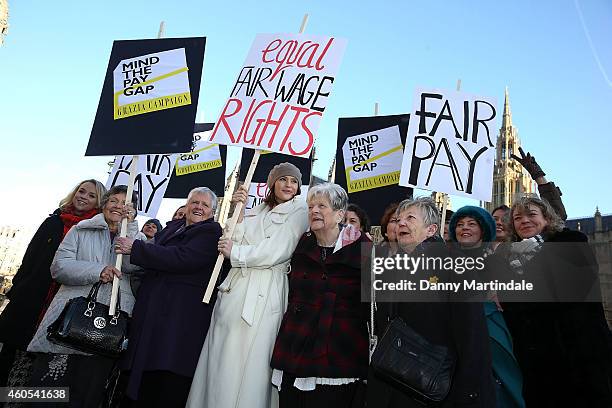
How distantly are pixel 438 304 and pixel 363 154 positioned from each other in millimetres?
4459

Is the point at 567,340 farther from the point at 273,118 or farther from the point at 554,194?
the point at 273,118

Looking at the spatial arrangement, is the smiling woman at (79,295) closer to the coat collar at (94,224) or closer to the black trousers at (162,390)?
the coat collar at (94,224)

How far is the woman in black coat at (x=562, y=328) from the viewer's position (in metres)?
2.68

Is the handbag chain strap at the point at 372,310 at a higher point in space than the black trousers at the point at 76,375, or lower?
higher

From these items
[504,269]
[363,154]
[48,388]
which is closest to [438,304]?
[504,269]

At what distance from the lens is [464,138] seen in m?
5.32

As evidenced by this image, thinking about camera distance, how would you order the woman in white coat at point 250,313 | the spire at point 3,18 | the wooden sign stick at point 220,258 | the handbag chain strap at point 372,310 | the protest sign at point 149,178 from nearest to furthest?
the handbag chain strap at point 372,310
the woman in white coat at point 250,313
the wooden sign stick at point 220,258
the protest sign at point 149,178
the spire at point 3,18

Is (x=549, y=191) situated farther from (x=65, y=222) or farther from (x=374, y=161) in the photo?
(x=65, y=222)

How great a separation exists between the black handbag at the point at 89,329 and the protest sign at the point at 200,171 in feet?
15.0

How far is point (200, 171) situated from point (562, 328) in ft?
20.4

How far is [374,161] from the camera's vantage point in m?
6.60

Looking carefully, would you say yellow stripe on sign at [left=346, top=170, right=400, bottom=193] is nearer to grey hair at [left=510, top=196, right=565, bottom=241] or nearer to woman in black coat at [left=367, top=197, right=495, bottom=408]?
grey hair at [left=510, top=196, right=565, bottom=241]

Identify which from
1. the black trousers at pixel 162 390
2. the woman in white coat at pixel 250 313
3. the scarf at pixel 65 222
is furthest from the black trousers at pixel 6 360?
the woman in white coat at pixel 250 313

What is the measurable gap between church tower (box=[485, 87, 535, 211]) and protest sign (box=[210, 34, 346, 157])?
2100 inches
